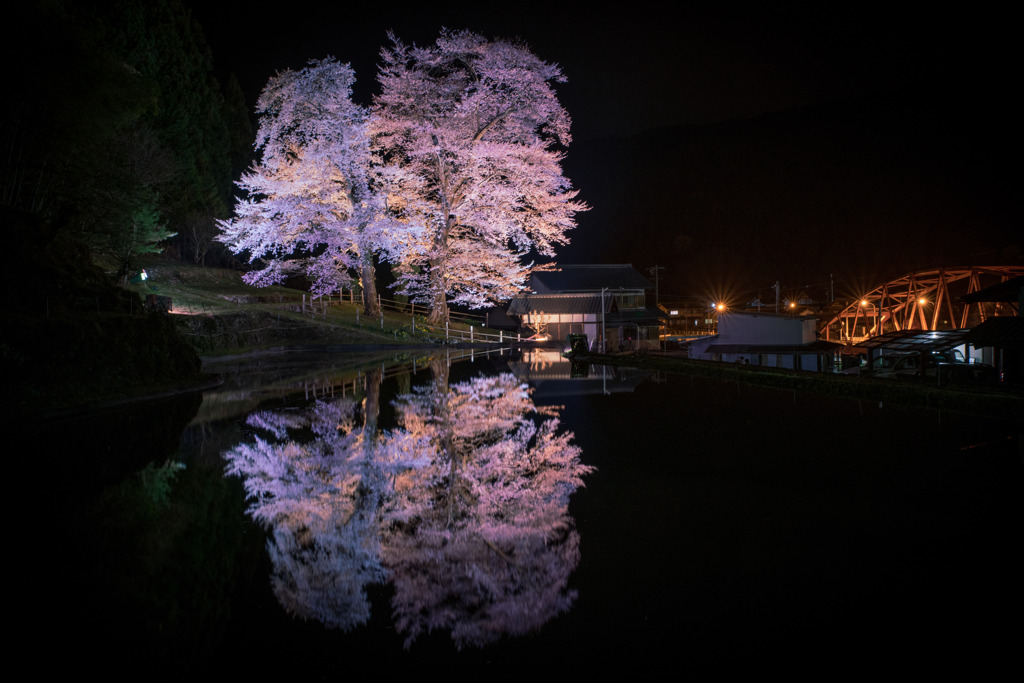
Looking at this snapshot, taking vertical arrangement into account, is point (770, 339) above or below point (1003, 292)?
below

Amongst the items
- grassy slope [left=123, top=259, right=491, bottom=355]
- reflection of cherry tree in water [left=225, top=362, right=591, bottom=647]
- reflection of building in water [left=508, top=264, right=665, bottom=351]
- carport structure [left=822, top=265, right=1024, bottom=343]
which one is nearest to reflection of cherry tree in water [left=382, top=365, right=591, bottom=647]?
reflection of cherry tree in water [left=225, top=362, right=591, bottom=647]

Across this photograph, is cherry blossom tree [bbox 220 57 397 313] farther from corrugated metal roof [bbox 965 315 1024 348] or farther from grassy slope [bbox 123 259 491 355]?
corrugated metal roof [bbox 965 315 1024 348]

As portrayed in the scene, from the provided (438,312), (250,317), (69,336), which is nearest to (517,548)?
(69,336)

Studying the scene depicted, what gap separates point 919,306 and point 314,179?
3252 cm

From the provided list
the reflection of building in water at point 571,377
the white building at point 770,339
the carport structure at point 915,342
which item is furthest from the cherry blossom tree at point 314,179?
the carport structure at point 915,342

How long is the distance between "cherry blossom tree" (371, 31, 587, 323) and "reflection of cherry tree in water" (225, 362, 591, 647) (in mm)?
25410

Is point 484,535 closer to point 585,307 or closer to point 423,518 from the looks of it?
point 423,518

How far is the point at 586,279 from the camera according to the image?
56.1 meters

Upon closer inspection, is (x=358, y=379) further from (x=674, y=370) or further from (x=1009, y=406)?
(x=1009, y=406)

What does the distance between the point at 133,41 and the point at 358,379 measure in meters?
32.4

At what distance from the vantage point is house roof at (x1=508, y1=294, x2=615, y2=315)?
52781 millimetres

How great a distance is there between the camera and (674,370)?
2305cm

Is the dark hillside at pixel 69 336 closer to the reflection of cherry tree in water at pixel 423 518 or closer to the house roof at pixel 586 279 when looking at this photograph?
the reflection of cherry tree in water at pixel 423 518

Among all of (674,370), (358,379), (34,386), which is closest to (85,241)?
(358,379)
